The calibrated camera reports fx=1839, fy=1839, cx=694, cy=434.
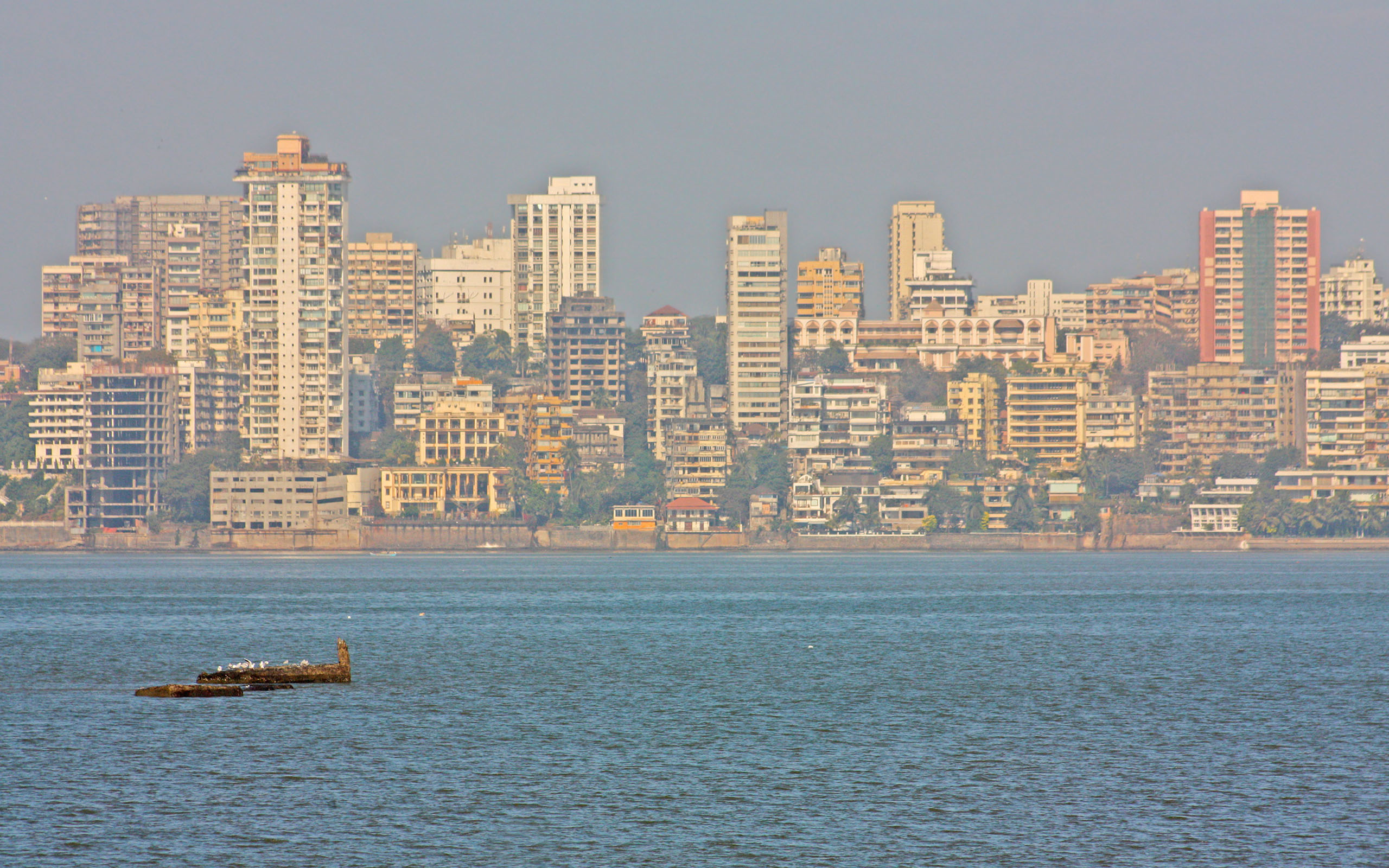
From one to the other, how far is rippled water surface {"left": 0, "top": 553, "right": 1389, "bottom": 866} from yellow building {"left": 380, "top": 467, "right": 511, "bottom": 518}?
103 m

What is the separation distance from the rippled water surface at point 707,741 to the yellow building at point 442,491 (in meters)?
103

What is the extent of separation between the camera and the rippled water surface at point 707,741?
31625 mm

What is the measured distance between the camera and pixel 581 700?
2023 inches

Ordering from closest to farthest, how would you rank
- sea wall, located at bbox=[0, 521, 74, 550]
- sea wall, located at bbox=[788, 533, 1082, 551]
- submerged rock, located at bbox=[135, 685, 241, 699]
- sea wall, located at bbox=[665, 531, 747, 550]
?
submerged rock, located at bbox=[135, 685, 241, 699], sea wall, located at bbox=[788, 533, 1082, 551], sea wall, located at bbox=[0, 521, 74, 550], sea wall, located at bbox=[665, 531, 747, 550]

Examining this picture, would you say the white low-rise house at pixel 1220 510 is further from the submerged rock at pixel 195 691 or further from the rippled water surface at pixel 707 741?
the submerged rock at pixel 195 691

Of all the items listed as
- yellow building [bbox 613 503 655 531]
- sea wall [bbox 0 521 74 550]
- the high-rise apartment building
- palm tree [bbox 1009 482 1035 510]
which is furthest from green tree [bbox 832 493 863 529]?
sea wall [bbox 0 521 74 550]

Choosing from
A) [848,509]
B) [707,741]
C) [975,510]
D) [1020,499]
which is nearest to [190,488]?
[848,509]

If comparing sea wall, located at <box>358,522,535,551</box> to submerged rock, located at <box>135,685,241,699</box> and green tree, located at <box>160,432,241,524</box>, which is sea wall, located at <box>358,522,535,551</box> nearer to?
green tree, located at <box>160,432,241,524</box>

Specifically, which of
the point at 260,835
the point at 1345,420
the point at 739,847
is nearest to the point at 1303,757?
the point at 739,847

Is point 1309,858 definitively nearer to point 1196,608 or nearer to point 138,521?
point 1196,608

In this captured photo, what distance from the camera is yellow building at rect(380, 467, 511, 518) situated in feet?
637

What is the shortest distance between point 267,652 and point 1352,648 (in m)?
40.1

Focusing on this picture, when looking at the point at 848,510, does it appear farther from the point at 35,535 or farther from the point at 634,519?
the point at 35,535

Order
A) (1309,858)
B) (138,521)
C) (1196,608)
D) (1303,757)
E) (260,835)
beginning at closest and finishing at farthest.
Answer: (1309,858) → (260,835) → (1303,757) → (1196,608) → (138,521)
